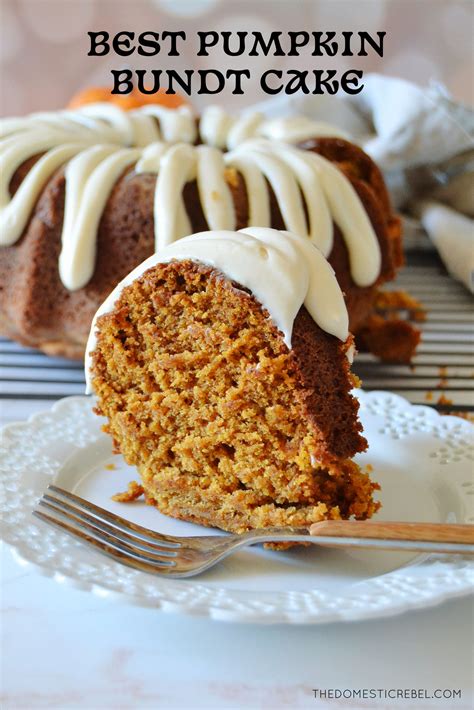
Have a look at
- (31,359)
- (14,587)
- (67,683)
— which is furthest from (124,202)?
(67,683)

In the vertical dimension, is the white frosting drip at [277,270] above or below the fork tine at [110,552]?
above

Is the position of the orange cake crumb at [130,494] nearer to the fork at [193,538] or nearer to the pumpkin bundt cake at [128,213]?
the fork at [193,538]

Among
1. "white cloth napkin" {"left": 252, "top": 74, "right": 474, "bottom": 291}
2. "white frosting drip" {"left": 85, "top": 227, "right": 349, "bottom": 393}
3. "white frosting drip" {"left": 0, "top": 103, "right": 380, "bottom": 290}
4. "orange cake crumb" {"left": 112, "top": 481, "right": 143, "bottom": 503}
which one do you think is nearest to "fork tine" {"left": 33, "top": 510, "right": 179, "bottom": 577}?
"orange cake crumb" {"left": 112, "top": 481, "right": 143, "bottom": 503}

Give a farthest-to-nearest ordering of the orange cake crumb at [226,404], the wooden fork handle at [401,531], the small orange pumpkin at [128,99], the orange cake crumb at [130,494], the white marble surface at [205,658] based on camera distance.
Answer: the small orange pumpkin at [128,99], the orange cake crumb at [130,494], the orange cake crumb at [226,404], the wooden fork handle at [401,531], the white marble surface at [205,658]

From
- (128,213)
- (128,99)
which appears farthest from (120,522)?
(128,99)

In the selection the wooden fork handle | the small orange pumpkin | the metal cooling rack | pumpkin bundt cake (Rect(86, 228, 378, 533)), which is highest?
the small orange pumpkin

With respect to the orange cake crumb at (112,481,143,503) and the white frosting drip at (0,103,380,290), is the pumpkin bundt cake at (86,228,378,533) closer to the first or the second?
the orange cake crumb at (112,481,143,503)

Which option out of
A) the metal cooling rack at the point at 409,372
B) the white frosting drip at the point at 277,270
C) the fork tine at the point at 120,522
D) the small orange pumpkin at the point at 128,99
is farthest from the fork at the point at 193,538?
the small orange pumpkin at the point at 128,99

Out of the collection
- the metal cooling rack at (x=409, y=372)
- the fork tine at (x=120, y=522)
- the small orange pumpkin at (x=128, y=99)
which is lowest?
the metal cooling rack at (x=409, y=372)
